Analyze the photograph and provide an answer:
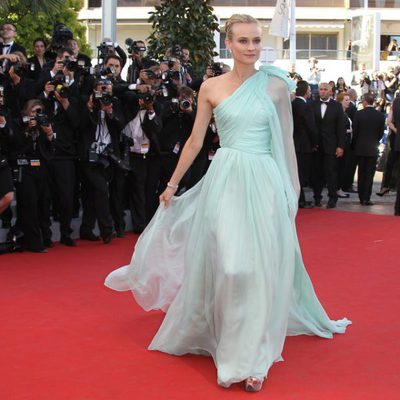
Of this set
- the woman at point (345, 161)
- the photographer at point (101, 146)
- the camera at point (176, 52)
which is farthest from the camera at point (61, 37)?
the woman at point (345, 161)

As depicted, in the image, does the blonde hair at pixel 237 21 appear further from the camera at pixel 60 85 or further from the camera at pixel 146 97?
the camera at pixel 146 97

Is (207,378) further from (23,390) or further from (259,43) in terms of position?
(259,43)

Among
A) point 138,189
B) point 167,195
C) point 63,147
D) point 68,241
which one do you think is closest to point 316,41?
point 138,189

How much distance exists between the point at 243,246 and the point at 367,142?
9476 millimetres

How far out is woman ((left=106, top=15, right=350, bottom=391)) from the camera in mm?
4684

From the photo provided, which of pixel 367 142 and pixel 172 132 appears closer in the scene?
pixel 172 132

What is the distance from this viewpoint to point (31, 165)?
29.0 ft

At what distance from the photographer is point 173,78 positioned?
1069cm

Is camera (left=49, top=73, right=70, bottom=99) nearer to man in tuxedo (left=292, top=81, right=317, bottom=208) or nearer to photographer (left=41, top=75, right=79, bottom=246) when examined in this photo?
photographer (left=41, top=75, right=79, bottom=246)

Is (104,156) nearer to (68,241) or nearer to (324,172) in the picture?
(68,241)

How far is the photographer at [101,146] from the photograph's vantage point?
364 inches

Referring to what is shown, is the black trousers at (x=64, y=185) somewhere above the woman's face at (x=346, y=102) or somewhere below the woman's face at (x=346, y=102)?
below

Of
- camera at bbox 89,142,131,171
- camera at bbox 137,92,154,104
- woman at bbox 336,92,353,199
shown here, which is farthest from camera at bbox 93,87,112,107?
woman at bbox 336,92,353,199

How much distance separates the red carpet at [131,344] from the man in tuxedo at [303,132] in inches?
185
